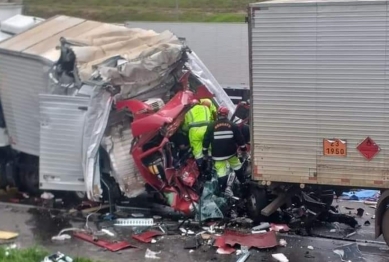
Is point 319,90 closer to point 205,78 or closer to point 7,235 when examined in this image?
point 205,78

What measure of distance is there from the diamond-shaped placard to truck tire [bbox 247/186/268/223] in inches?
82.2

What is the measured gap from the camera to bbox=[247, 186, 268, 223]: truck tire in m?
12.3

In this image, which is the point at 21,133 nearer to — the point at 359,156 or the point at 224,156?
the point at 224,156

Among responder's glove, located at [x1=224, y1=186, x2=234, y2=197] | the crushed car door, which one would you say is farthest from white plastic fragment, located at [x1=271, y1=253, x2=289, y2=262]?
the crushed car door

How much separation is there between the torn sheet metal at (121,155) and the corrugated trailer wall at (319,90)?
7.88 ft

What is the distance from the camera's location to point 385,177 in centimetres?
1062

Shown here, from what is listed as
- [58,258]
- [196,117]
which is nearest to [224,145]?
[196,117]

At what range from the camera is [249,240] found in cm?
1138

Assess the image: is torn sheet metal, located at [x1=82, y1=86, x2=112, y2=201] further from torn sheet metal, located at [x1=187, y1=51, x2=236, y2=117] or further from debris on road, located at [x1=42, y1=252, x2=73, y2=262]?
debris on road, located at [x1=42, y1=252, x2=73, y2=262]

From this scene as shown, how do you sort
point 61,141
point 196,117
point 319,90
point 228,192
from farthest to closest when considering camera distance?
point 61,141, point 196,117, point 228,192, point 319,90

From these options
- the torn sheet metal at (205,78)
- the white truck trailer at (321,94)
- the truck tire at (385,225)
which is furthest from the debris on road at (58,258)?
the torn sheet metal at (205,78)

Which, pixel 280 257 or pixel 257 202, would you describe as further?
pixel 257 202

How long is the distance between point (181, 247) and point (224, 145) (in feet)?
6.02

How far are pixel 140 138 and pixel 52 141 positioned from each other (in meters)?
1.59
